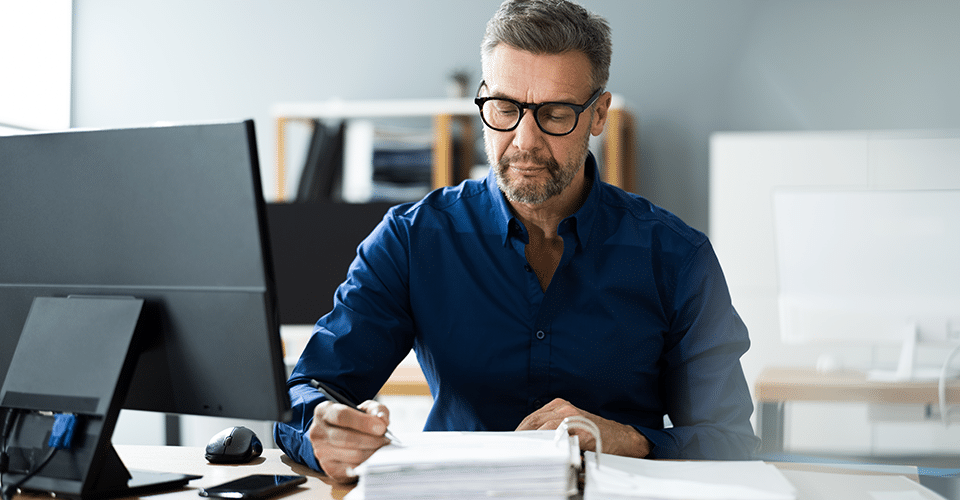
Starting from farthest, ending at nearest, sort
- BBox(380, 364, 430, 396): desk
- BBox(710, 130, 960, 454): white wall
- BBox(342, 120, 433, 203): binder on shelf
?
BBox(342, 120, 433, 203): binder on shelf
BBox(710, 130, 960, 454): white wall
BBox(380, 364, 430, 396): desk

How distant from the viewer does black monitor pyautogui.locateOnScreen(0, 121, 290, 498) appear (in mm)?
863

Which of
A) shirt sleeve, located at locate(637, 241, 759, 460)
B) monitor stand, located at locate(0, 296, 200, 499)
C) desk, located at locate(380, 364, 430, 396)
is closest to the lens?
monitor stand, located at locate(0, 296, 200, 499)

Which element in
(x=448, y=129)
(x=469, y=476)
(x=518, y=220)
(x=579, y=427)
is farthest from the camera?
(x=448, y=129)

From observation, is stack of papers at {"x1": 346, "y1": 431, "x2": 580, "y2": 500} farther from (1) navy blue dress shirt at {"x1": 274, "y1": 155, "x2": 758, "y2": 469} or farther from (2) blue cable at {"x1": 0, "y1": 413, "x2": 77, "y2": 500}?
(1) navy blue dress shirt at {"x1": 274, "y1": 155, "x2": 758, "y2": 469}

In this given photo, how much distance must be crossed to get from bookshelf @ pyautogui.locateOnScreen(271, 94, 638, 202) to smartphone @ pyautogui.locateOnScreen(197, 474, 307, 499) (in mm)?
2482

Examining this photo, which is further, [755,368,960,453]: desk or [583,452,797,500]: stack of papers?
[755,368,960,453]: desk

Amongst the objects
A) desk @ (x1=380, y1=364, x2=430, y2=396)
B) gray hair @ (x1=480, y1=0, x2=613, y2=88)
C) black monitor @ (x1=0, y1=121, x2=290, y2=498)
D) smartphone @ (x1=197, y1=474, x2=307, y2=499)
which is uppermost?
gray hair @ (x1=480, y1=0, x2=613, y2=88)

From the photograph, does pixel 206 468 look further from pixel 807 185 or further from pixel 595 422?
pixel 807 185

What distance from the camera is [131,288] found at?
3.04 feet

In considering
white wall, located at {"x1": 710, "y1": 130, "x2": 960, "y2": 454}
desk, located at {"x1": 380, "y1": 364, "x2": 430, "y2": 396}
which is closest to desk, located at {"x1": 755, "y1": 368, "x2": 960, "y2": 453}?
white wall, located at {"x1": 710, "y1": 130, "x2": 960, "y2": 454}

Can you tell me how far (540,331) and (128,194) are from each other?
0.68m

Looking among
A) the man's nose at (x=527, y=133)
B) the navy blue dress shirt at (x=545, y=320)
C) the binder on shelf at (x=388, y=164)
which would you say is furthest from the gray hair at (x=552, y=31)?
the binder on shelf at (x=388, y=164)

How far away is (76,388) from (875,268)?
217 cm

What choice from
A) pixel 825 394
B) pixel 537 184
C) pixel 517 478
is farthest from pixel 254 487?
pixel 825 394
